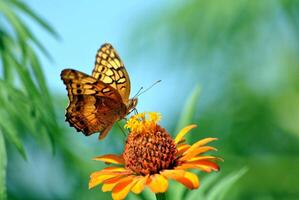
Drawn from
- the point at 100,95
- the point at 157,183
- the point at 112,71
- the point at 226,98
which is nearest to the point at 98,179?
the point at 157,183

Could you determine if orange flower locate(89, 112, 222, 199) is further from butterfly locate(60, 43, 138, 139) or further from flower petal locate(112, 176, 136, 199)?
butterfly locate(60, 43, 138, 139)

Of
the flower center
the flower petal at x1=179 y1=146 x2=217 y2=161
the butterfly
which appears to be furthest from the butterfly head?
the flower petal at x1=179 y1=146 x2=217 y2=161

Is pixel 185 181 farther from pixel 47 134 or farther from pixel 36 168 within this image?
pixel 36 168

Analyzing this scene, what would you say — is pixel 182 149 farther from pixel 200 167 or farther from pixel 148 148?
pixel 200 167

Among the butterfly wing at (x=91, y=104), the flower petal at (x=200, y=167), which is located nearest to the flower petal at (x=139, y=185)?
the flower petal at (x=200, y=167)

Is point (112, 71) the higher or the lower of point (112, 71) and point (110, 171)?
the higher

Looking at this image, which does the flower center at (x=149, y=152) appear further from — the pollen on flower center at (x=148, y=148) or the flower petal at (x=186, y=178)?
the flower petal at (x=186, y=178)
